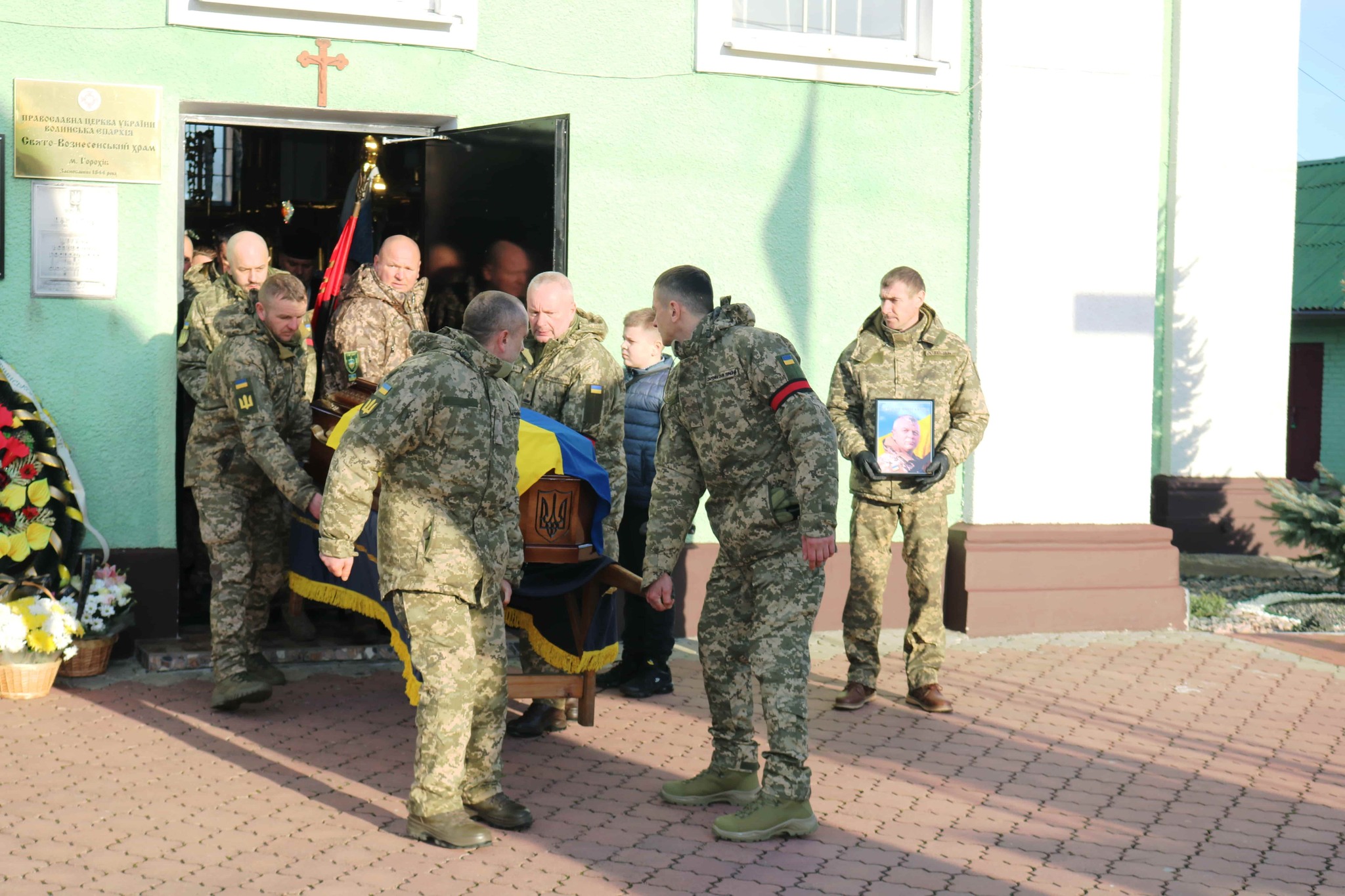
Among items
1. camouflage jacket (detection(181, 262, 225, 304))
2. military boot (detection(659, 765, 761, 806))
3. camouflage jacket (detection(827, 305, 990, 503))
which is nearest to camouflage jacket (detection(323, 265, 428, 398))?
camouflage jacket (detection(181, 262, 225, 304))

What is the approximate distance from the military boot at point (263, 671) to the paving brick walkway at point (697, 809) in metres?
0.09

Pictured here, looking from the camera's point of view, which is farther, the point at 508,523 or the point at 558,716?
the point at 558,716

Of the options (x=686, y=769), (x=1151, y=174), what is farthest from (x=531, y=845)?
(x=1151, y=174)

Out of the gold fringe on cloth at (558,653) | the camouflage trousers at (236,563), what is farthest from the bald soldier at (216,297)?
the gold fringe on cloth at (558,653)

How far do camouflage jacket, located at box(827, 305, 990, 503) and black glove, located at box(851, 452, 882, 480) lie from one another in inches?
1.9

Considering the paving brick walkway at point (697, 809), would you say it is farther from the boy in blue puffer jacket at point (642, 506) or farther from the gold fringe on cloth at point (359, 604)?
the gold fringe on cloth at point (359, 604)

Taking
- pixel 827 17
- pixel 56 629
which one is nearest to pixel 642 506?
pixel 56 629

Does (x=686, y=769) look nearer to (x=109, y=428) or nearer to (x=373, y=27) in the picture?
(x=109, y=428)

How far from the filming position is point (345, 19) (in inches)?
293

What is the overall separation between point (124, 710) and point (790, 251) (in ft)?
14.7

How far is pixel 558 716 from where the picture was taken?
20.1 ft

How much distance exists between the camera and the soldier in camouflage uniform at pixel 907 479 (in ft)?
21.6

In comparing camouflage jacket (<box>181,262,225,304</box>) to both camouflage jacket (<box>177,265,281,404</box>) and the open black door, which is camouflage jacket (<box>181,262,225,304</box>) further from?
the open black door

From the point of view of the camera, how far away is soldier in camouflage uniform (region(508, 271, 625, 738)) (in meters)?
6.08
